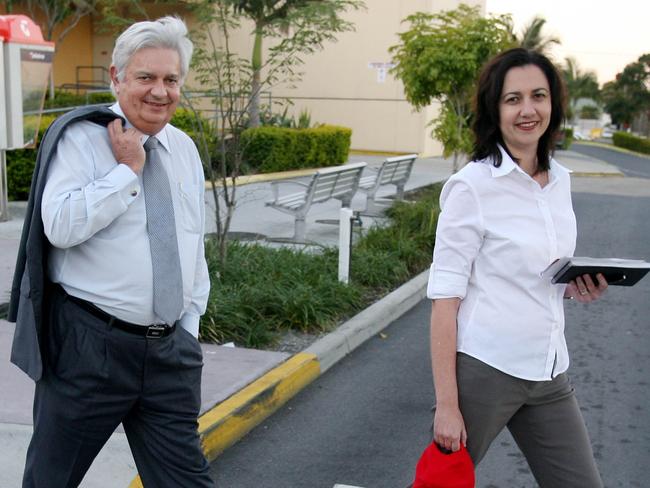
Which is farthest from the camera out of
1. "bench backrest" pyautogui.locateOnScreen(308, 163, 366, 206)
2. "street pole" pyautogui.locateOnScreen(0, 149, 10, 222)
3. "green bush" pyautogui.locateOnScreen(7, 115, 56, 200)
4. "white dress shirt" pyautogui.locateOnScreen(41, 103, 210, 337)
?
"green bush" pyautogui.locateOnScreen(7, 115, 56, 200)

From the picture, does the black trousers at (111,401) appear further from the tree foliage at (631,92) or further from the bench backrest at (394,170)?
the tree foliage at (631,92)

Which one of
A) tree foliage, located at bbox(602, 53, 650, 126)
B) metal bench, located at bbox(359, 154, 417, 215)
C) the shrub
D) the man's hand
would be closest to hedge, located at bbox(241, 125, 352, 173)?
metal bench, located at bbox(359, 154, 417, 215)

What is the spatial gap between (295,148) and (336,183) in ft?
28.1

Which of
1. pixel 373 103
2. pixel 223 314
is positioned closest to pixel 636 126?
pixel 373 103

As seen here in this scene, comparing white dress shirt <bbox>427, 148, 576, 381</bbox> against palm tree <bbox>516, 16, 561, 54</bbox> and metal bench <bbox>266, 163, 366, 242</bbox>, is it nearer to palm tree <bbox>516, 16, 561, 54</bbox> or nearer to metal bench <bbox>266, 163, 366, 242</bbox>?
metal bench <bbox>266, 163, 366, 242</bbox>

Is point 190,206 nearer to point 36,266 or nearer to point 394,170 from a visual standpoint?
point 36,266

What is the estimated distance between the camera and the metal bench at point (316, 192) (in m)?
10.2

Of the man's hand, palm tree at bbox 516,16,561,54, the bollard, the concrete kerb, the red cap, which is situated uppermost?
palm tree at bbox 516,16,561,54

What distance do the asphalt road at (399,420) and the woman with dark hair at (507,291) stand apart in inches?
66.3

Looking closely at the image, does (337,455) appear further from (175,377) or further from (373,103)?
(373,103)

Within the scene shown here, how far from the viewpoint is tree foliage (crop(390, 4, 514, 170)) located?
14.0 meters

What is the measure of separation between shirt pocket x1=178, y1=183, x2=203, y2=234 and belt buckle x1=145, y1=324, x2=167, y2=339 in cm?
33

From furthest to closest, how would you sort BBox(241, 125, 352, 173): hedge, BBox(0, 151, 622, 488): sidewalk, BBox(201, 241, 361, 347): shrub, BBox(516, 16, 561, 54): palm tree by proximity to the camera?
BBox(516, 16, 561, 54): palm tree < BBox(241, 125, 352, 173): hedge < BBox(201, 241, 361, 347): shrub < BBox(0, 151, 622, 488): sidewalk

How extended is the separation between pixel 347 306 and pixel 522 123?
4584 mm
